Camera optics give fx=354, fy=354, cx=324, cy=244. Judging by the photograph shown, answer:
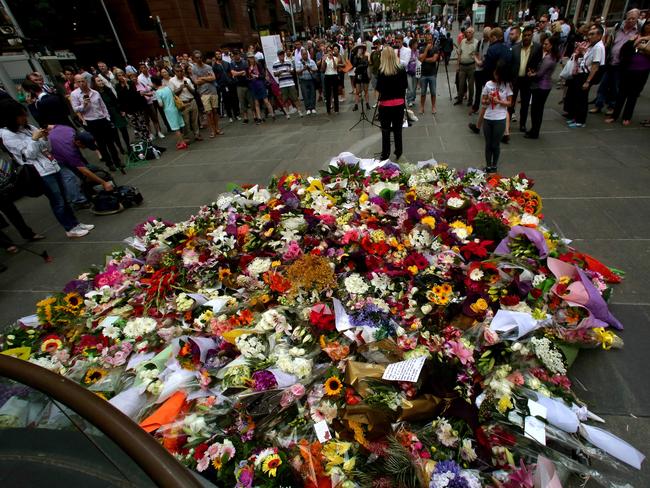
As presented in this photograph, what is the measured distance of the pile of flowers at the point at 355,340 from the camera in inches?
74.3

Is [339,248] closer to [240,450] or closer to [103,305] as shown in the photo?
[240,450]

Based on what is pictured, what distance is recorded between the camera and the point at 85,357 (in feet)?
8.82

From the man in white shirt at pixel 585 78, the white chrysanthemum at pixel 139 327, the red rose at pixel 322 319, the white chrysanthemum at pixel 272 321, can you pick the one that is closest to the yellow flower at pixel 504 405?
the red rose at pixel 322 319

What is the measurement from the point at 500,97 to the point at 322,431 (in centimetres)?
491

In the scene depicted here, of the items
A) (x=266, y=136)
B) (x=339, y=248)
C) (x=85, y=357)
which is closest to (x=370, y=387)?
(x=339, y=248)

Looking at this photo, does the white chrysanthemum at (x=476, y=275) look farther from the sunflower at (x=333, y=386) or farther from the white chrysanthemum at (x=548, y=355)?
the sunflower at (x=333, y=386)

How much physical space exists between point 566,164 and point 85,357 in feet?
22.6

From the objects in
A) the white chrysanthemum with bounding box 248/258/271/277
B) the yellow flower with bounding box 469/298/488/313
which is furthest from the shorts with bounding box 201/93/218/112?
the yellow flower with bounding box 469/298/488/313

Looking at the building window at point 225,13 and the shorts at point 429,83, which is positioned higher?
the building window at point 225,13

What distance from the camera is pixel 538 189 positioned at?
5.07 m

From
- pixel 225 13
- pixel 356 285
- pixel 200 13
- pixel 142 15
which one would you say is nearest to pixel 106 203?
pixel 356 285

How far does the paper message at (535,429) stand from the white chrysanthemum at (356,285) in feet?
4.33

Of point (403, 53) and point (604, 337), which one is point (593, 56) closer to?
point (403, 53)

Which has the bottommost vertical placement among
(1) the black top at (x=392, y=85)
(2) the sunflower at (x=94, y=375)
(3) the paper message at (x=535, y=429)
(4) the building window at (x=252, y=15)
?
(2) the sunflower at (x=94, y=375)
